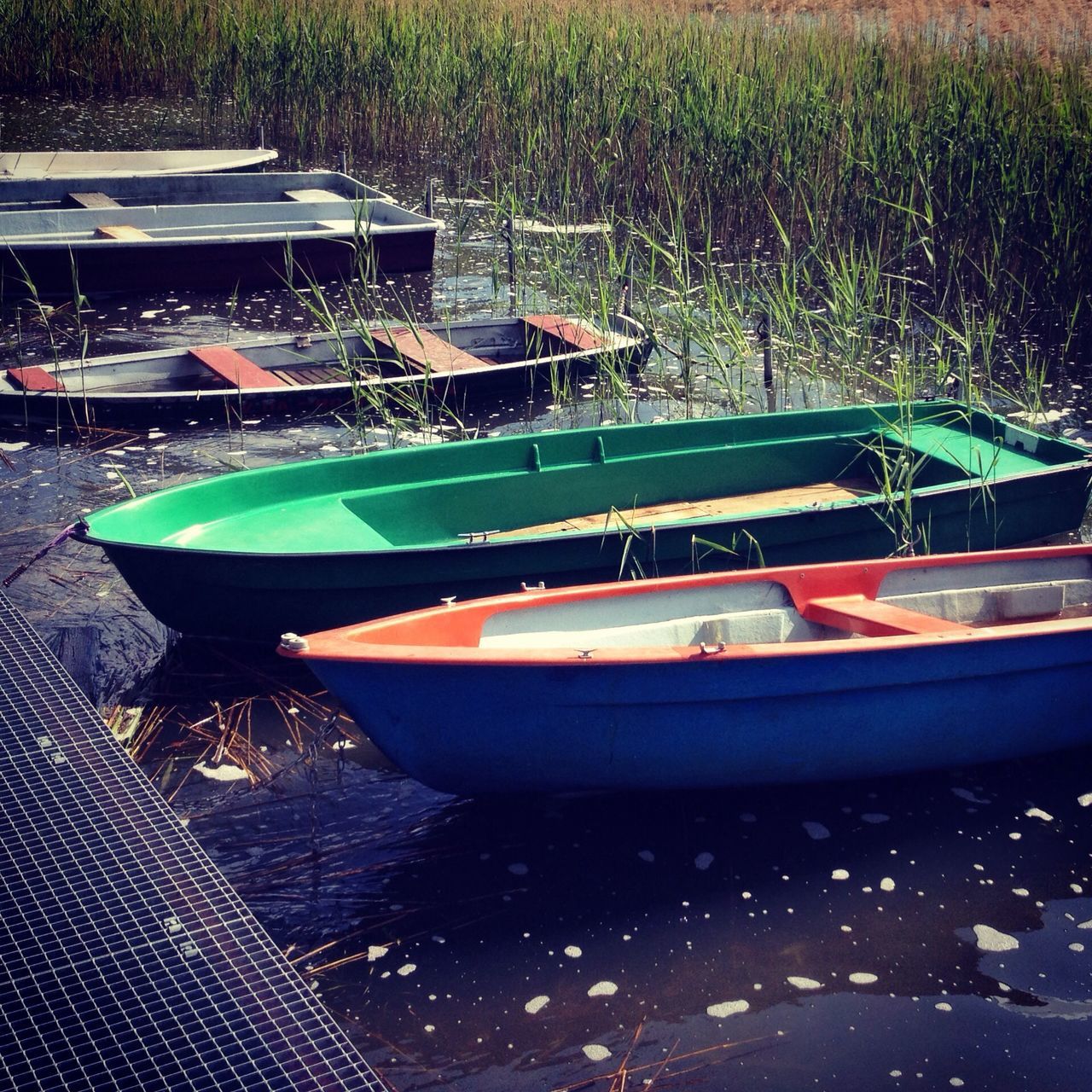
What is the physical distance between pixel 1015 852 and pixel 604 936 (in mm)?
1526

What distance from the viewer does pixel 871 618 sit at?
4668 millimetres

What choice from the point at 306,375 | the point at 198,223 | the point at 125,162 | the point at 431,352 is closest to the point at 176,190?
the point at 198,223

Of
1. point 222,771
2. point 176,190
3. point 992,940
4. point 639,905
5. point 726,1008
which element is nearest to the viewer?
point 726,1008

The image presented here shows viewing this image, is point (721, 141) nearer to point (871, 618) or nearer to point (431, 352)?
point (431, 352)

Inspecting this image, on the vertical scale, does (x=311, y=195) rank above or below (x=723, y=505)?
above

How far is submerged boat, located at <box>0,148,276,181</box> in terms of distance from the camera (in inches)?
455

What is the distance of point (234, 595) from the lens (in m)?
5.00

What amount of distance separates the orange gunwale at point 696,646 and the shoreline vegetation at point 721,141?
131 cm

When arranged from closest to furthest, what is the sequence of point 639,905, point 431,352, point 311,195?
point 639,905, point 431,352, point 311,195

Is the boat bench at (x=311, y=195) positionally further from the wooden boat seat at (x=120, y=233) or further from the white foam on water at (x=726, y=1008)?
the white foam on water at (x=726, y=1008)

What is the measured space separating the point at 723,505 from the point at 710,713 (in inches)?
87.6

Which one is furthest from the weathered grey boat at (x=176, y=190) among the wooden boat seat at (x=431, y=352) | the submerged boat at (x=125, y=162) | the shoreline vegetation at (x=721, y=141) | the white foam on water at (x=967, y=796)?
the white foam on water at (x=967, y=796)

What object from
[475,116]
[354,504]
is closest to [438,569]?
[354,504]

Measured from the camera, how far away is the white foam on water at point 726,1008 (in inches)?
141
